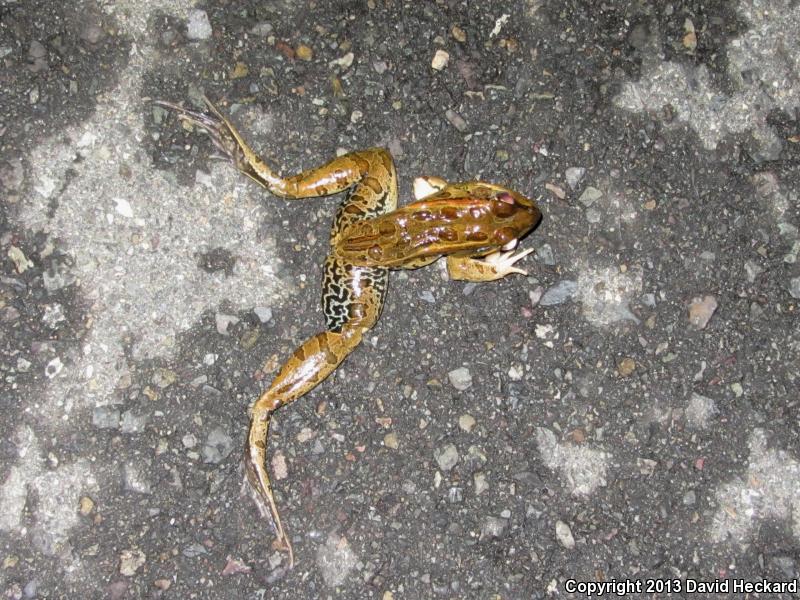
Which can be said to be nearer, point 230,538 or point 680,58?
point 230,538

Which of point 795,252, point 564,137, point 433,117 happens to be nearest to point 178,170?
point 433,117

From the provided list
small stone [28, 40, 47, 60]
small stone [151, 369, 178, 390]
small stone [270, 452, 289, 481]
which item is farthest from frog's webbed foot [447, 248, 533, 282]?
small stone [28, 40, 47, 60]

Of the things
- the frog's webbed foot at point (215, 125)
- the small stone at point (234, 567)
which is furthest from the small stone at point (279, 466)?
the frog's webbed foot at point (215, 125)

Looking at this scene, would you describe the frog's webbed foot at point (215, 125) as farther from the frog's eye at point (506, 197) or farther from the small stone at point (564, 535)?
the small stone at point (564, 535)

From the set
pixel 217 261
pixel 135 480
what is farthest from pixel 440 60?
pixel 135 480

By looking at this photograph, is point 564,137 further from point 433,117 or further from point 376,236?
point 376,236

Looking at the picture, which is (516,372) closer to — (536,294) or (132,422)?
(536,294)
